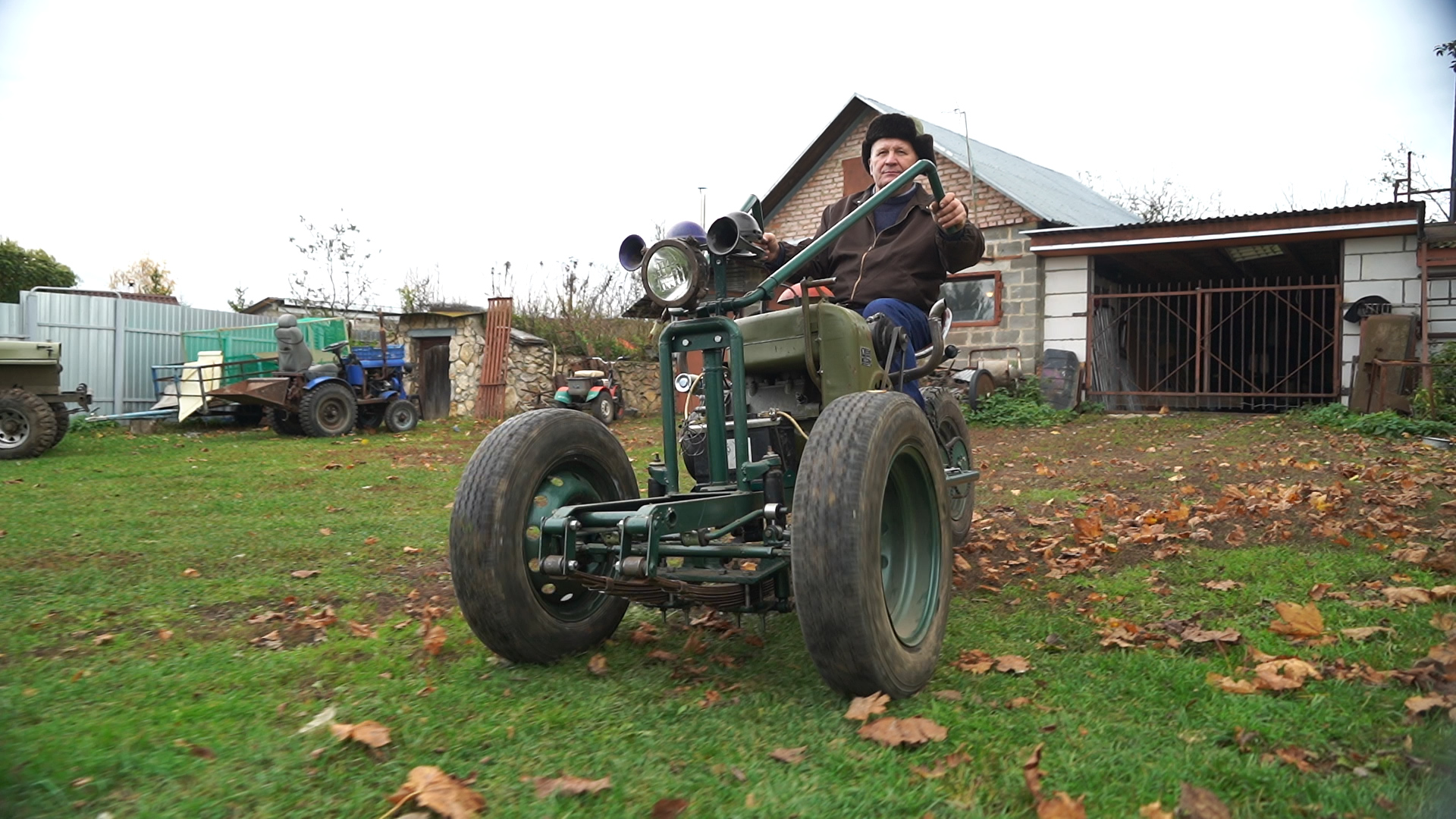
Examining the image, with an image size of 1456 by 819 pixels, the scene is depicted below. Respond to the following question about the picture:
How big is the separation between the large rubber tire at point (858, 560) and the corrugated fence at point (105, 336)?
16.2m

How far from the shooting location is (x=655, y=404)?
20.3 meters

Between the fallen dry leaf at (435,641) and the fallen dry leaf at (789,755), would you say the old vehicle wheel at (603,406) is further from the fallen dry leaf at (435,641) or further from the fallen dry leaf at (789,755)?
the fallen dry leaf at (789,755)

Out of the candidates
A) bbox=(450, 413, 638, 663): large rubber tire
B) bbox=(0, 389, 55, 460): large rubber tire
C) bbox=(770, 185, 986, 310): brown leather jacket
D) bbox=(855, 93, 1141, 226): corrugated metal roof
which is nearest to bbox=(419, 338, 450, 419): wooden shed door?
bbox=(0, 389, 55, 460): large rubber tire

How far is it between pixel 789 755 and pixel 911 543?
0.98 m

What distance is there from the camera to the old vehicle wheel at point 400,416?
48.2ft

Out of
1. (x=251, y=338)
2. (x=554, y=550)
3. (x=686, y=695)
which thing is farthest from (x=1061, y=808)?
(x=251, y=338)

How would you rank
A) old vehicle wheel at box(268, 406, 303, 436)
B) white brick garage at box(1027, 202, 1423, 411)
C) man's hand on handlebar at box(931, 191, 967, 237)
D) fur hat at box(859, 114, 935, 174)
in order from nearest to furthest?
man's hand on handlebar at box(931, 191, 967, 237) → fur hat at box(859, 114, 935, 174) → white brick garage at box(1027, 202, 1423, 411) → old vehicle wheel at box(268, 406, 303, 436)

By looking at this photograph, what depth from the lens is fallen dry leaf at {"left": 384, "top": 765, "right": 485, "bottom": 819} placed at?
80.7 inches

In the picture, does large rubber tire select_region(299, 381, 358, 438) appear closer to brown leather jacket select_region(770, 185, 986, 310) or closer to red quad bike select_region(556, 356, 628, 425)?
red quad bike select_region(556, 356, 628, 425)

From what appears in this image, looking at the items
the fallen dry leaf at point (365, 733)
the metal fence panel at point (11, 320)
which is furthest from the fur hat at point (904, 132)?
the metal fence panel at point (11, 320)

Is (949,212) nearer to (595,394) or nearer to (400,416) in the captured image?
(400,416)

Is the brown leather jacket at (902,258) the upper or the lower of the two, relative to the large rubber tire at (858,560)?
upper

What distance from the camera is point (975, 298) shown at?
15.5 metres

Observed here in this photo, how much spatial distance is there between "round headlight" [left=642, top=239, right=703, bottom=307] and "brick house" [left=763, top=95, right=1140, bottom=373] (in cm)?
1099
